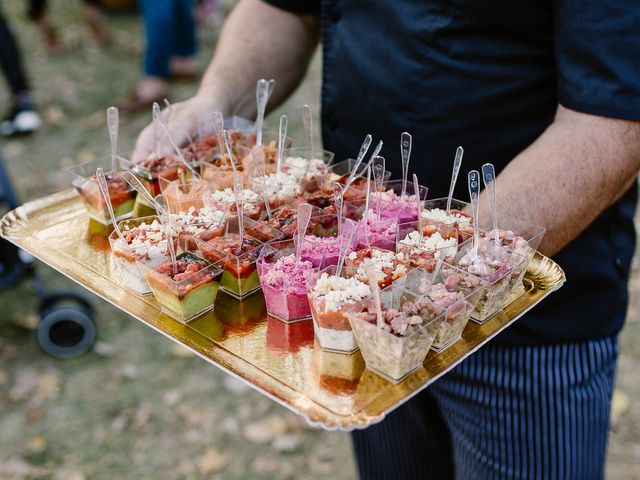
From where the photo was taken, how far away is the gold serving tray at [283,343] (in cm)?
135

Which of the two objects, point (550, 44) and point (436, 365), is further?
point (550, 44)

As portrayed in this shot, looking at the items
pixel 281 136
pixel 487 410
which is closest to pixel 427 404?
pixel 487 410

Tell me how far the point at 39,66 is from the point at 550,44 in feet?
23.5

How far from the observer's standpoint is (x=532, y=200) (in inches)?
65.1

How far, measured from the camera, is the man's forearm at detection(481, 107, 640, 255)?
1642mm

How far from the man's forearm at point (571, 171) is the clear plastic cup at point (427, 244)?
0.11 m

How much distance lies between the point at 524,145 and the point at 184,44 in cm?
583

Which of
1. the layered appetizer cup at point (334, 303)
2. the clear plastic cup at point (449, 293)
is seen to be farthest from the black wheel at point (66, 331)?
the clear plastic cup at point (449, 293)

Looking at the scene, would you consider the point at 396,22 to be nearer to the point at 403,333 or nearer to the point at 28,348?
the point at 403,333

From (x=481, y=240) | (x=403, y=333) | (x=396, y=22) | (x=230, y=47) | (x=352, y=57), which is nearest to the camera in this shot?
(x=403, y=333)

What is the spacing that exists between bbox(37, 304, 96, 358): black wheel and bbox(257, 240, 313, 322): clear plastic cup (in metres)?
2.25

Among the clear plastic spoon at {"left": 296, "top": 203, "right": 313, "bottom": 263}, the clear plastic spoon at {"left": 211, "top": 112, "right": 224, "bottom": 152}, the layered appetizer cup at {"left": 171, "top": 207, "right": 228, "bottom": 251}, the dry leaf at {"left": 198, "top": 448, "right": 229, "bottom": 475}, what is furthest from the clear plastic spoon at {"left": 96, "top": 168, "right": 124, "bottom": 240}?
the dry leaf at {"left": 198, "top": 448, "right": 229, "bottom": 475}

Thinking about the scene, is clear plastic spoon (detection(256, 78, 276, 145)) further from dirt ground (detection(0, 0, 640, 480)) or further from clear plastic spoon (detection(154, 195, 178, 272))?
dirt ground (detection(0, 0, 640, 480))

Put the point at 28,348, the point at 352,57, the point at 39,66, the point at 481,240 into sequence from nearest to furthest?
the point at 481,240 → the point at 352,57 → the point at 28,348 → the point at 39,66
